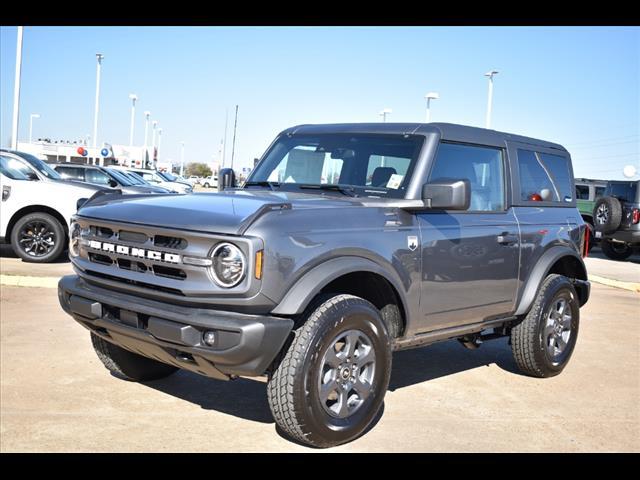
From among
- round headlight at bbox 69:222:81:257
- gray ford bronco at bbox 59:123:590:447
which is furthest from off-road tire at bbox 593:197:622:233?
round headlight at bbox 69:222:81:257

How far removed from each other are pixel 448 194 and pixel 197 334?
177 cm

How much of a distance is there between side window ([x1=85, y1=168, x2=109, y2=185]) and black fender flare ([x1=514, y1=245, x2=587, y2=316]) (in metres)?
13.2

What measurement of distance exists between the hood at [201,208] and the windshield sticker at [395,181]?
1.17ft

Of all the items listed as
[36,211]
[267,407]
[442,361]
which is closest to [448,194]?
[267,407]

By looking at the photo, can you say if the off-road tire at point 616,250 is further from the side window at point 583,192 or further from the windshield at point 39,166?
the windshield at point 39,166

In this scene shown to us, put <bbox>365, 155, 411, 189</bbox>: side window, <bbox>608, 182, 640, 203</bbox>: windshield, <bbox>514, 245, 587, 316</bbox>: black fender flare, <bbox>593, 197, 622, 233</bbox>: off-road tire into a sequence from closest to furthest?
<bbox>365, 155, 411, 189</bbox>: side window → <bbox>514, 245, 587, 316</bbox>: black fender flare → <bbox>593, 197, 622, 233</bbox>: off-road tire → <bbox>608, 182, 640, 203</bbox>: windshield

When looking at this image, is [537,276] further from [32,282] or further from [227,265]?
[32,282]

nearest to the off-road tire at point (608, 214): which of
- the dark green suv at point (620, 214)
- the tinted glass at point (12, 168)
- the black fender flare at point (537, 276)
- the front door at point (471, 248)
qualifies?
the dark green suv at point (620, 214)

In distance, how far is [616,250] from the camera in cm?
1745

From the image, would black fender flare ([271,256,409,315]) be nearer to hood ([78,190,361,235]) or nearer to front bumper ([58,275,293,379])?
front bumper ([58,275,293,379])

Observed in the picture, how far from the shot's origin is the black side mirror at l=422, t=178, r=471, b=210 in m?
4.35

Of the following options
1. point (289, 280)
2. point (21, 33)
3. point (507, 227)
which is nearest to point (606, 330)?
point (507, 227)

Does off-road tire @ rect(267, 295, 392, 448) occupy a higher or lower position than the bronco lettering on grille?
lower

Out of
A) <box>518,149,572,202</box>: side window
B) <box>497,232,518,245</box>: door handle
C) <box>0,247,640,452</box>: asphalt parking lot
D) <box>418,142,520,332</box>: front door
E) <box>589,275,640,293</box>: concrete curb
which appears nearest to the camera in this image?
<box>0,247,640,452</box>: asphalt parking lot
